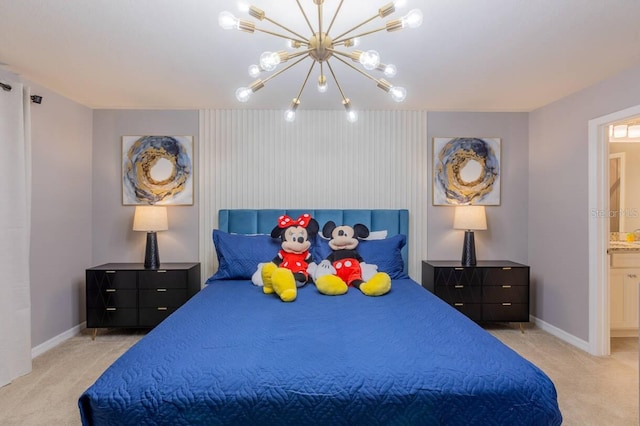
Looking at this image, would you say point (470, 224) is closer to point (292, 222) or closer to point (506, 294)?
point (506, 294)

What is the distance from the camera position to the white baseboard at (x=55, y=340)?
3.01 meters

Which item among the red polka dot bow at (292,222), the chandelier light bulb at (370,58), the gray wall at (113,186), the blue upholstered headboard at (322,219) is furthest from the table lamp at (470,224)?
the gray wall at (113,186)

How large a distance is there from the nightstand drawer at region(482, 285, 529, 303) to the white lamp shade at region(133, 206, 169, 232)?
3273 millimetres

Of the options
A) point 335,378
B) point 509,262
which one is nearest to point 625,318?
point 509,262

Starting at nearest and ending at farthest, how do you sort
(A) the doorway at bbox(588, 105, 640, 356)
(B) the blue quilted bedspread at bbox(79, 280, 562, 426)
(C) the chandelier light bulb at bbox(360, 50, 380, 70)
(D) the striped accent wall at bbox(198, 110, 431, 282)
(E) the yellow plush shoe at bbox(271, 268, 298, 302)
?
(B) the blue quilted bedspread at bbox(79, 280, 562, 426) < (C) the chandelier light bulb at bbox(360, 50, 380, 70) < (E) the yellow plush shoe at bbox(271, 268, 298, 302) < (A) the doorway at bbox(588, 105, 640, 356) < (D) the striped accent wall at bbox(198, 110, 431, 282)

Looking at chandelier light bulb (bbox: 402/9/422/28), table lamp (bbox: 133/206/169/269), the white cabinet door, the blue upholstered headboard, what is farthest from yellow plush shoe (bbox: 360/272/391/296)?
the white cabinet door

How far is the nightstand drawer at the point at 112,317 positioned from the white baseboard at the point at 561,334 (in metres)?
4.10

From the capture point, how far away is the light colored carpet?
84.6 inches

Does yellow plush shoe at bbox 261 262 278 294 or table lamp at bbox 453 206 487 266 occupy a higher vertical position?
table lamp at bbox 453 206 487 266

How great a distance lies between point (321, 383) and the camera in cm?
133

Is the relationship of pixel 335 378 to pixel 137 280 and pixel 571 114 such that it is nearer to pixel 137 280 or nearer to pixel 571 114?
pixel 137 280

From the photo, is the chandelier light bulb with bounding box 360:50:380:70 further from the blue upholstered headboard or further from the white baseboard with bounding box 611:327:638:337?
the white baseboard with bounding box 611:327:638:337

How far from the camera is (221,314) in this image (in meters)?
2.10

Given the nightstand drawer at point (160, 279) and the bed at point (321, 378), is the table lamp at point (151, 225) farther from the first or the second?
the bed at point (321, 378)
